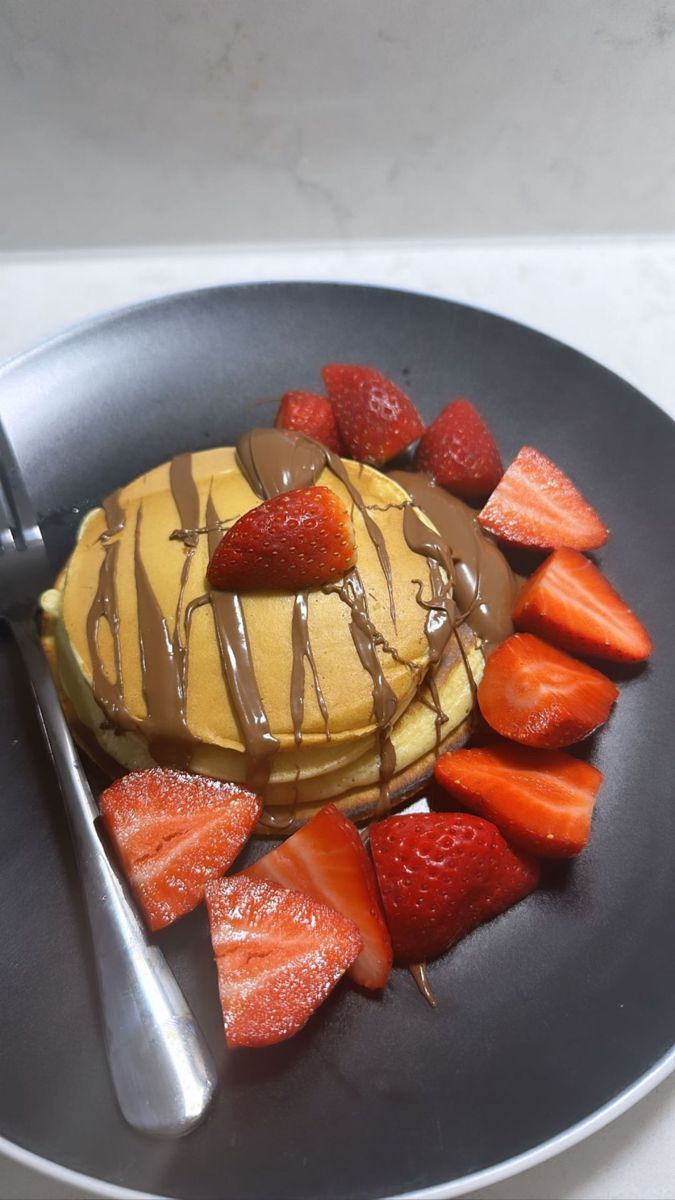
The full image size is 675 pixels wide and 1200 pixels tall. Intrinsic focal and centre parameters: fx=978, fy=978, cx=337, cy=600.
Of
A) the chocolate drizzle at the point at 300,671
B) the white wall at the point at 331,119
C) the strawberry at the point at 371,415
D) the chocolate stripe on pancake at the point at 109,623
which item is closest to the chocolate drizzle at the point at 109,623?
the chocolate stripe on pancake at the point at 109,623

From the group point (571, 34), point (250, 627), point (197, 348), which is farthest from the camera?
point (571, 34)

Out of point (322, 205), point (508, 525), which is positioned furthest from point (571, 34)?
point (508, 525)

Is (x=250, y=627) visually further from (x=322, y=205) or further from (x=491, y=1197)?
(x=322, y=205)

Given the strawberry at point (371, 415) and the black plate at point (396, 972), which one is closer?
the black plate at point (396, 972)

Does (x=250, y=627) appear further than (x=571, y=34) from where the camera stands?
No

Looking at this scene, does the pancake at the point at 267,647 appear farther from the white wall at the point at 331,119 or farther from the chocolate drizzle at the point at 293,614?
the white wall at the point at 331,119

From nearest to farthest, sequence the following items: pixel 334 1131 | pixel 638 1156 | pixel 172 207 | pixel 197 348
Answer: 1. pixel 334 1131
2. pixel 638 1156
3. pixel 197 348
4. pixel 172 207

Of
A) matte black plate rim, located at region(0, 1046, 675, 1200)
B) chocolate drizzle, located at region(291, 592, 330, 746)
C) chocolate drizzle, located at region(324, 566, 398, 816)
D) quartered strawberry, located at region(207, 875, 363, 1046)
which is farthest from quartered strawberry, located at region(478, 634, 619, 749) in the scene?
matte black plate rim, located at region(0, 1046, 675, 1200)

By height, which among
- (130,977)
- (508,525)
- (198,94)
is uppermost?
(198,94)
